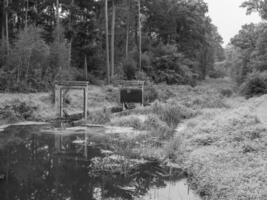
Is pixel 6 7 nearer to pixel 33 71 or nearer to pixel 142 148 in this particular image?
pixel 33 71

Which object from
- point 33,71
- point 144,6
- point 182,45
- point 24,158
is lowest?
point 24,158

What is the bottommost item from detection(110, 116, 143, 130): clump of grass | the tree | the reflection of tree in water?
the reflection of tree in water

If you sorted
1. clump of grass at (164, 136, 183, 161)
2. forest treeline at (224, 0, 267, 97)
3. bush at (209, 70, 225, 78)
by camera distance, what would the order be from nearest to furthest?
1. clump of grass at (164, 136, 183, 161)
2. forest treeline at (224, 0, 267, 97)
3. bush at (209, 70, 225, 78)

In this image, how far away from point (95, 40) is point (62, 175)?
24474 millimetres

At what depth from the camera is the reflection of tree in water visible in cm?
603

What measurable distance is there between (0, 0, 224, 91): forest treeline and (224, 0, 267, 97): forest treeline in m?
6.22

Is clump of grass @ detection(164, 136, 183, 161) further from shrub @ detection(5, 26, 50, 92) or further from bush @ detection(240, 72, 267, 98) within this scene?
bush @ detection(240, 72, 267, 98)

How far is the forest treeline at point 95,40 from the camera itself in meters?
20.5

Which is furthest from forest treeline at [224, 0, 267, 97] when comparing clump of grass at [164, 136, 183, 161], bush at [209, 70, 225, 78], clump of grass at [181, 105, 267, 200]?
bush at [209, 70, 225, 78]

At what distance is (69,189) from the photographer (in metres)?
6.25

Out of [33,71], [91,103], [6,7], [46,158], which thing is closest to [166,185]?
[46,158]

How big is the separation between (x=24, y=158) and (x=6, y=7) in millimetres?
19486

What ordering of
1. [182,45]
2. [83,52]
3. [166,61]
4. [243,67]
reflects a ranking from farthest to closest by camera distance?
[182,45] → [166,61] → [243,67] → [83,52]

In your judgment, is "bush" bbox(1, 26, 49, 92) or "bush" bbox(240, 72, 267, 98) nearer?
"bush" bbox(1, 26, 49, 92)
